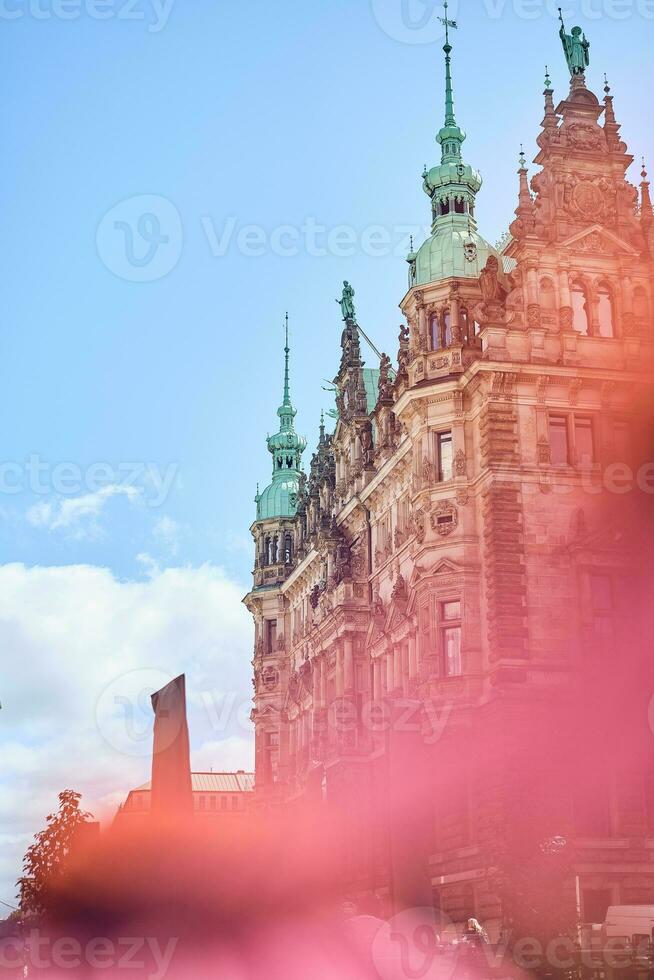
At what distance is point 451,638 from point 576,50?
84.7ft

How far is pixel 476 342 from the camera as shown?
51.4 m

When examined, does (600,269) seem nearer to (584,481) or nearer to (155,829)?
(584,481)

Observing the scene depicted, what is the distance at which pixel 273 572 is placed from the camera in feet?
286

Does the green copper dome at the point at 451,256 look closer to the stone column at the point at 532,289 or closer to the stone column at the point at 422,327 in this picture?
the stone column at the point at 422,327

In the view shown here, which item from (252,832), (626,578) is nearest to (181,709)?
(252,832)

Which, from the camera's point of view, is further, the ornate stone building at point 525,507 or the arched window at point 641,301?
the arched window at point 641,301

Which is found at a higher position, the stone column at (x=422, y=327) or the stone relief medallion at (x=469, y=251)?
the stone relief medallion at (x=469, y=251)

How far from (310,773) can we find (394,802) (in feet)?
53.9

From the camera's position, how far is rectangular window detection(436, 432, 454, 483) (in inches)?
1962

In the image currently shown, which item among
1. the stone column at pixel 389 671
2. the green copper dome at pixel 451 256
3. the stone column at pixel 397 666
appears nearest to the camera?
the green copper dome at pixel 451 256

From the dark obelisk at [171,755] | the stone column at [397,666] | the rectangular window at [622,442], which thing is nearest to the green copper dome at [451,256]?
the rectangular window at [622,442]

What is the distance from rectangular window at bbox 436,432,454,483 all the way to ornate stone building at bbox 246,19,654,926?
0.09 meters

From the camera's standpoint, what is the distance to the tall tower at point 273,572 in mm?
83062

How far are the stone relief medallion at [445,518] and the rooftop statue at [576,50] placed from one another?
63.9 feet
